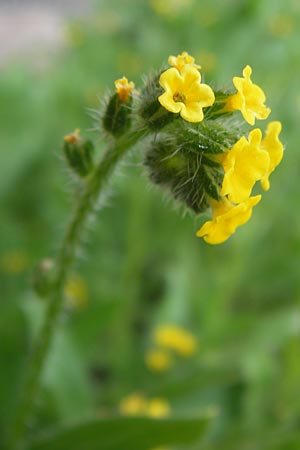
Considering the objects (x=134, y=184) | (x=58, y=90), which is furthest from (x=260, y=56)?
(x=58, y=90)

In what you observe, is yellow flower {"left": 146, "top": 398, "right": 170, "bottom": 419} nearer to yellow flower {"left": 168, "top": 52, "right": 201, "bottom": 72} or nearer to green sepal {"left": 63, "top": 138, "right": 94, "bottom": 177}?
green sepal {"left": 63, "top": 138, "right": 94, "bottom": 177}

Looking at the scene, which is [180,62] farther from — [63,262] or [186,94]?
[63,262]

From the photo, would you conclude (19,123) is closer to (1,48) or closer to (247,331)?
(247,331)

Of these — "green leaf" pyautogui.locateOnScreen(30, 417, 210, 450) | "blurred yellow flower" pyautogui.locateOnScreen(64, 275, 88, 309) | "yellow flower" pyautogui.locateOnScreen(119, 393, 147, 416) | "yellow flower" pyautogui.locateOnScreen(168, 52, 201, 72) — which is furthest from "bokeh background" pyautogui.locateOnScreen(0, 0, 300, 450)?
"yellow flower" pyautogui.locateOnScreen(168, 52, 201, 72)

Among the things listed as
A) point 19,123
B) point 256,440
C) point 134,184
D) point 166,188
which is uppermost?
point 19,123

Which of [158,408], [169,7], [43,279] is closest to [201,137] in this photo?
[43,279]

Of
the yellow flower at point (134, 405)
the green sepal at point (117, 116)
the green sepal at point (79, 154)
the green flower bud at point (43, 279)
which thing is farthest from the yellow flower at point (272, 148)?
the yellow flower at point (134, 405)
